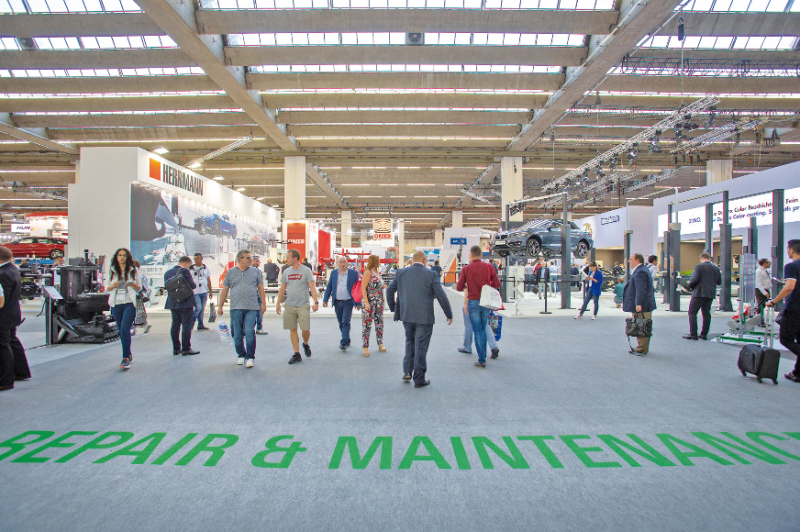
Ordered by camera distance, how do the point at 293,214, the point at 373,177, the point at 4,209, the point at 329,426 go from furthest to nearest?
the point at 4,209 → the point at 373,177 → the point at 293,214 → the point at 329,426

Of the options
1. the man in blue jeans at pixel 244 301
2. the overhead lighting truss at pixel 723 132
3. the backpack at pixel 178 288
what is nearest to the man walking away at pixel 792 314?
the man in blue jeans at pixel 244 301

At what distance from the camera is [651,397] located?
3949 mm

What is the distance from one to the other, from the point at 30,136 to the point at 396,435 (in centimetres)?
2047

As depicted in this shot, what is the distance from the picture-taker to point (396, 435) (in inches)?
120

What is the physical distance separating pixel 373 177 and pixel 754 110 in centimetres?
1713

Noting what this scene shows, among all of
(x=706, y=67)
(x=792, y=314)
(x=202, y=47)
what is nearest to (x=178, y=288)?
(x=202, y=47)

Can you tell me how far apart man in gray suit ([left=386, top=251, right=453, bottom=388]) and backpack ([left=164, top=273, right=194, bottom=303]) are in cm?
308

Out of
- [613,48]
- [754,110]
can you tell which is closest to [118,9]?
[613,48]

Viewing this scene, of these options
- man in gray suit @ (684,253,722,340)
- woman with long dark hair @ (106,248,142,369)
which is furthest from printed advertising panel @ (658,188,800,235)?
woman with long dark hair @ (106,248,142,369)

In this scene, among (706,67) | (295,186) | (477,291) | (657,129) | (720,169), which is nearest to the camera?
(477,291)

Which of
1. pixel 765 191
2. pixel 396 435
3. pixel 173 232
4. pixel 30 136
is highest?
pixel 30 136

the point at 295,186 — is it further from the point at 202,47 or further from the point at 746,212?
the point at 746,212

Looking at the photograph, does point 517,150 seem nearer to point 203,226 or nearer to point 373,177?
point 373,177

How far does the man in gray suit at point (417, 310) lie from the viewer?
425 cm
